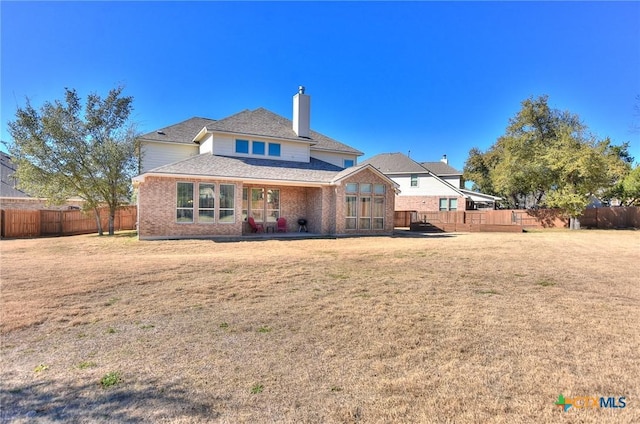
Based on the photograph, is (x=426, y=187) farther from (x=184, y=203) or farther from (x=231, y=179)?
(x=184, y=203)

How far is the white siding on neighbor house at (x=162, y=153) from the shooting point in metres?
21.8

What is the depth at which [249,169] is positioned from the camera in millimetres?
18422

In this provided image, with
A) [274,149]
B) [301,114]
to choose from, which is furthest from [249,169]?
[301,114]

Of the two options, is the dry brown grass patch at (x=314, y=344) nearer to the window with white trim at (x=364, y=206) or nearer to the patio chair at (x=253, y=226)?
the patio chair at (x=253, y=226)

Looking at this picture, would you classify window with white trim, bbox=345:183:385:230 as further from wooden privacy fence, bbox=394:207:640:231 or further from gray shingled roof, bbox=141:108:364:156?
wooden privacy fence, bbox=394:207:640:231

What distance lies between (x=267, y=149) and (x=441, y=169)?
2492 centimetres

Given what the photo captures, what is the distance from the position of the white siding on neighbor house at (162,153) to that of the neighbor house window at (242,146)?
13.9 feet

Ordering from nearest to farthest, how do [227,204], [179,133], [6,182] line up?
[227,204] < [179,133] < [6,182]

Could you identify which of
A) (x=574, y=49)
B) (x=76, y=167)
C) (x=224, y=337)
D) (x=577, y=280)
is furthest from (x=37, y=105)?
(x=574, y=49)

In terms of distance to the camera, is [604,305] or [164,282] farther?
[164,282]

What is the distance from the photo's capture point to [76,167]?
1883cm

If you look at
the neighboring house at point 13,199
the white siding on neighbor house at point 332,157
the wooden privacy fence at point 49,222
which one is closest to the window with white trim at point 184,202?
the wooden privacy fence at point 49,222

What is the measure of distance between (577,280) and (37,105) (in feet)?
80.8

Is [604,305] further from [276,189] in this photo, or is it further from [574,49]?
[276,189]
